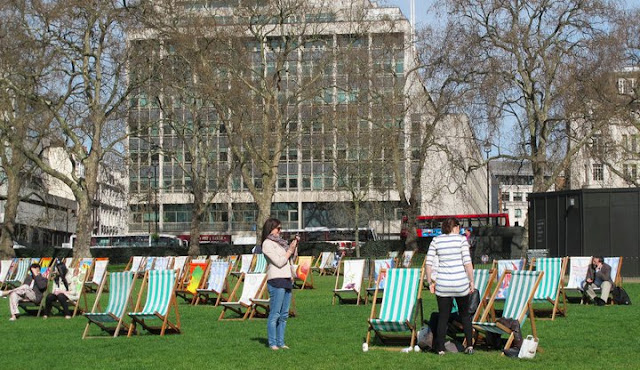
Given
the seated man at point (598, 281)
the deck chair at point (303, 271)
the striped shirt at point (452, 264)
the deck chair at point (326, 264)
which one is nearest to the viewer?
the striped shirt at point (452, 264)

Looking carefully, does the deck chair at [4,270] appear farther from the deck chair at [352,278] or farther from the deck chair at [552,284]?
the deck chair at [552,284]

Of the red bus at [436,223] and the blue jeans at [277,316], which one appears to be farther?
the red bus at [436,223]

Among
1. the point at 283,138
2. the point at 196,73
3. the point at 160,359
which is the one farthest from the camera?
the point at 283,138

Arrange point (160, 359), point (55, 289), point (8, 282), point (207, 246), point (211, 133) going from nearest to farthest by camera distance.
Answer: point (160, 359)
point (55, 289)
point (8, 282)
point (211, 133)
point (207, 246)

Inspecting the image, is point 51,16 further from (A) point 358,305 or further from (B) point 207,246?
(B) point 207,246

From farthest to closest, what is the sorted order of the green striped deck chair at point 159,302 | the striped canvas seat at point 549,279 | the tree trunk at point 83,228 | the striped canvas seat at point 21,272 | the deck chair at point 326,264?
1. the tree trunk at point 83,228
2. the deck chair at point 326,264
3. the striped canvas seat at point 21,272
4. the striped canvas seat at point 549,279
5. the green striped deck chair at point 159,302

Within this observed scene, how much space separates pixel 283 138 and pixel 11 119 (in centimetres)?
1057

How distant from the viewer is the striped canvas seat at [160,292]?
1420 centimetres

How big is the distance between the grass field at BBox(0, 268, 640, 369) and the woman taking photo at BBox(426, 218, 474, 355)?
0.35 meters

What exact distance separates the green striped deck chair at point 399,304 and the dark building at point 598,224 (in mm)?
18032

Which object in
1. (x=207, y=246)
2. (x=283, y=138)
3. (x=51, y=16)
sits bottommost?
(x=207, y=246)

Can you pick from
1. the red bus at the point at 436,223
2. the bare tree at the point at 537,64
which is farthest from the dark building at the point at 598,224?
the red bus at the point at 436,223

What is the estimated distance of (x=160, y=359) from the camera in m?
11.3

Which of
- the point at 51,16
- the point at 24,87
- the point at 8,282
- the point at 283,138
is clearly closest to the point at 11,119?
the point at 24,87
